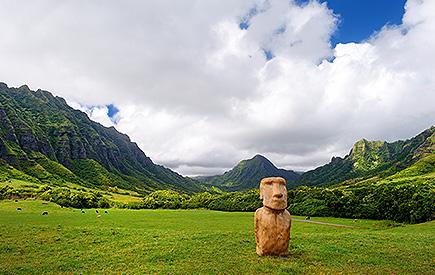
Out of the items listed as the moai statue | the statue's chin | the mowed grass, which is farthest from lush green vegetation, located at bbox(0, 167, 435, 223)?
the statue's chin

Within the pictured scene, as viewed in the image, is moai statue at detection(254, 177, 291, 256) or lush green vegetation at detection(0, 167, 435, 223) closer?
moai statue at detection(254, 177, 291, 256)

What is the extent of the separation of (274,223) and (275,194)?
186 cm

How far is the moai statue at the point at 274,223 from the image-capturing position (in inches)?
786

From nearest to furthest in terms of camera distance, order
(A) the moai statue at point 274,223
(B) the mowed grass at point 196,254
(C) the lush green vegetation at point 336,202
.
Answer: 1. (B) the mowed grass at point 196,254
2. (A) the moai statue at point 274,223
3. (C) the lush green vegetation at point 336,202

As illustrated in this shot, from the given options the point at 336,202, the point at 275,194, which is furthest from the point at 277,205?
the point at 336,202

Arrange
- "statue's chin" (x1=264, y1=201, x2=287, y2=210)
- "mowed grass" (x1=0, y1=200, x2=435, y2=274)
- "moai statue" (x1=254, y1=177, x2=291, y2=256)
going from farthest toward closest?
"statue's chin" (x1=264, y1=201, x2=287, y2=210) < "moai statue" (x1=254, y1=177, x2=291, y2=256) < "mowed grass" (x1=0, y1=200, x2=435, y2=274)

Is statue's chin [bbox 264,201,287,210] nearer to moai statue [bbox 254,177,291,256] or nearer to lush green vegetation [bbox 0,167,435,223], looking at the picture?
moai statue [bbox 254,177,291,256]

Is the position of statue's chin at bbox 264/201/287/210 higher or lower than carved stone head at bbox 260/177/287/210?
lower

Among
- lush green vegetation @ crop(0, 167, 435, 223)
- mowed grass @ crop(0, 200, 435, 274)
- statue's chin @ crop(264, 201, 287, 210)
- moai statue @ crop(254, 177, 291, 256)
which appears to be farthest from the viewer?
lush green vegetation @ crop(0, 167, 435, 223)

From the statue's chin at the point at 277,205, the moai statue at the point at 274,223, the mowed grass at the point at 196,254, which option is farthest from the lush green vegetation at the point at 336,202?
the statue's chin at the point at 277,205

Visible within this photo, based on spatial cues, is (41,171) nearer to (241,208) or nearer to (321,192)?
(241,208)

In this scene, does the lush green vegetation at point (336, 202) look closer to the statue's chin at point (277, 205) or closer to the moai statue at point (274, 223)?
the moai statue at point (274, 223)

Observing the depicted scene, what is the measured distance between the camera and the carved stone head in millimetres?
20219

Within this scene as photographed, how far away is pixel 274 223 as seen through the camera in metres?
20.1
